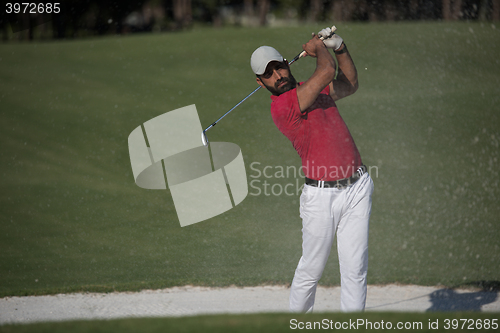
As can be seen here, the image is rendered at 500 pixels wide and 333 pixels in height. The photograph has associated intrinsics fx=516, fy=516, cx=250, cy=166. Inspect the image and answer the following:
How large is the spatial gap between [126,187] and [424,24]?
11.1 metres

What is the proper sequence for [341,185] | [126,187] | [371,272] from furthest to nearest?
[126,187]
[371,272]
[341,185]

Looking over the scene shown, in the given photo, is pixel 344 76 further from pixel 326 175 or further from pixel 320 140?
pixel 326 175

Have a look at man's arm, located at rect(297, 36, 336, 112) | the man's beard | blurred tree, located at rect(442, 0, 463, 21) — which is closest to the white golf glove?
man's arm, located at rect(297, 36, 336, 112)

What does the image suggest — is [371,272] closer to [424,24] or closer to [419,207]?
[419,207]

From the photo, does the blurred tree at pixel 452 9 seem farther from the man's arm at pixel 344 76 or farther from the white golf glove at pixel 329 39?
the white golf glove at pixel 329 39

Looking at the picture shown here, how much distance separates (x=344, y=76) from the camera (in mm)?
3875

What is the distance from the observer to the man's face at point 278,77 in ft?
11.5

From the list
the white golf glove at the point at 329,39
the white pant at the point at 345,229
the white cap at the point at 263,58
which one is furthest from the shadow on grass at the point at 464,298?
the white cap at the point at 263,58

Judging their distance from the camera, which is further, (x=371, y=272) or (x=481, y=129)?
(x=481, y=129)

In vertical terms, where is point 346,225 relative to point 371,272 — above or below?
above

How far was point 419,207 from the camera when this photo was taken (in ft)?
23.8

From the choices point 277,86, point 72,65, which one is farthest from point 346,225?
point 72,65

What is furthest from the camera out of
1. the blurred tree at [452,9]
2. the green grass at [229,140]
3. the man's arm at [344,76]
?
the blurred tree at [452,9]

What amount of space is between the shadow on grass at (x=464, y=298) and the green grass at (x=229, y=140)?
209 mm
